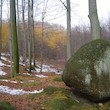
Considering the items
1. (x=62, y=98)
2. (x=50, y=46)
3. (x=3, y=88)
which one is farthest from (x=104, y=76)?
(x=50, y=46)

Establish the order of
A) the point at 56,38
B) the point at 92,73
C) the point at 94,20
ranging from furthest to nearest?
the point at 56,38 → the point at 94,20 → the point at 92,73

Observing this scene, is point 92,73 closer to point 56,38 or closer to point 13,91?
point 13,91

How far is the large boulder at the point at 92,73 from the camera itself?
7.79 metres

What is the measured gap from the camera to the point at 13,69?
16.9 meters

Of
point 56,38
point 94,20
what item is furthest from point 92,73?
point 56,38

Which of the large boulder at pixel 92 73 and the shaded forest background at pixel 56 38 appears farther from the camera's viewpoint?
the shaded forest background at pixel 56 38

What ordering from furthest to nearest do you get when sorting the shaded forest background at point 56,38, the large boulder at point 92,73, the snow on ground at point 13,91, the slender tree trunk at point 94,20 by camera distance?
the shaded forest background at point 56,38, the slender tree trunk at point 94,20, the snow on ground at point 13,91, the large boulder at point 92,73

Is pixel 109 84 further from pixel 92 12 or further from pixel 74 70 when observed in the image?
pixel 92 12

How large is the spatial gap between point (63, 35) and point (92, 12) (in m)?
63.9

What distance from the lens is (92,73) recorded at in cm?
785

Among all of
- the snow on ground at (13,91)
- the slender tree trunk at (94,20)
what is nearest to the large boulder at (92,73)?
the slender tree trunk at (94,20)

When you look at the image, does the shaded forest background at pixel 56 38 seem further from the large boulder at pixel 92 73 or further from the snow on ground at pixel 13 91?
the large boulder at pixel 92 73

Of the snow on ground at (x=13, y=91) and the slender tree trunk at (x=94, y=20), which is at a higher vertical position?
the slender tree trunk at (x=94, y=20)

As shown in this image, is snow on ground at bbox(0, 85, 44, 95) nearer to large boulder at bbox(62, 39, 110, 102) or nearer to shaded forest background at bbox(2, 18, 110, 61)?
large boulder at bbox(62, 39, 110, 102)
